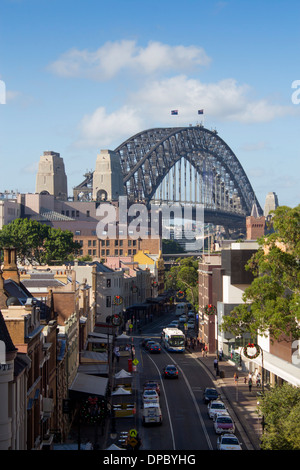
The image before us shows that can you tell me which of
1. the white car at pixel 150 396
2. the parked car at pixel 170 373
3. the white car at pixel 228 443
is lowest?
the parked car at pixel 170 373

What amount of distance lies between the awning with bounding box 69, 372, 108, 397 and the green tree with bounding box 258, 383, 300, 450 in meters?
19.1

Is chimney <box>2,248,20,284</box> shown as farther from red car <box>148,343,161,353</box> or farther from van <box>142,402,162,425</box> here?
red car <box>148,343,161,353</box>

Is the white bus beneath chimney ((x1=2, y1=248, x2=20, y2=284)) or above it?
beneath

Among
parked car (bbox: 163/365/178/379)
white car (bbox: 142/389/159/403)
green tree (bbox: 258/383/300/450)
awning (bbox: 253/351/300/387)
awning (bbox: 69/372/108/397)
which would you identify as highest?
green tree (bbox: 258/383/300/450)

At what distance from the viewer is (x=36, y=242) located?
170 metres

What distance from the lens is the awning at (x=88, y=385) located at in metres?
55.6

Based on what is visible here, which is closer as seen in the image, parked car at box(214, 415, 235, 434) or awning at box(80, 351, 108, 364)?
parked car at box(214, 415, 235, 434)

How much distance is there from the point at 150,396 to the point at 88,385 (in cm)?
521

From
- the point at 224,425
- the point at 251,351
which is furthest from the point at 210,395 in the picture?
the point at 224,425

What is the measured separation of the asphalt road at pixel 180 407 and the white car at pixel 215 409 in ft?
1.56

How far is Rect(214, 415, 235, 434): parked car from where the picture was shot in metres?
51.2

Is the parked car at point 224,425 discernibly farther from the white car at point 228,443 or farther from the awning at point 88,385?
the awning at point 88,385

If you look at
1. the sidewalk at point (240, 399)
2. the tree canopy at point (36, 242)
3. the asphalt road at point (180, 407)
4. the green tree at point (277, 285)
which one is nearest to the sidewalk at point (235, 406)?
the sidewalk at point (240, 399)

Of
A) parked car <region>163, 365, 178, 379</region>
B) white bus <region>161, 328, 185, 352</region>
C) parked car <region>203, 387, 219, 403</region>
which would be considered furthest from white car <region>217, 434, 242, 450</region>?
white bus <region>161, 328, 185, 352</region>
